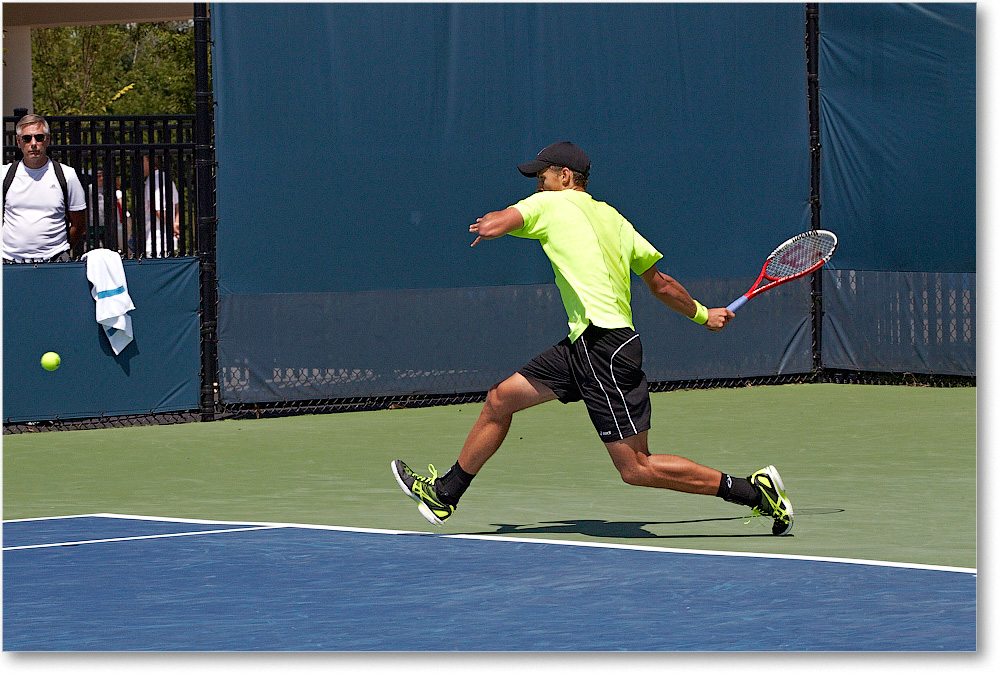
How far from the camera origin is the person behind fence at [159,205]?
37.1 feet

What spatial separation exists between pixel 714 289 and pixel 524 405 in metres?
6.40

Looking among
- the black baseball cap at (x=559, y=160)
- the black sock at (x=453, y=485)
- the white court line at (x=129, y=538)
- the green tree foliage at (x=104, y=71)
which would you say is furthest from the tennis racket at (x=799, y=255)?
the green tree foliage at (x=104, y=71)

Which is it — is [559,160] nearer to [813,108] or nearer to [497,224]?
[497,224]

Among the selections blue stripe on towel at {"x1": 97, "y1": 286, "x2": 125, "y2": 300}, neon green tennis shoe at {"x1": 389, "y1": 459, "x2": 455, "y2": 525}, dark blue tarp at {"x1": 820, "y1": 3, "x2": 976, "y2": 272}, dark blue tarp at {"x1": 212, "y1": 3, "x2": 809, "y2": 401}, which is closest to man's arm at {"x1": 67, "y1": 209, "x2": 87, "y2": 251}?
blue stripe on towel at {"x1": 97, "y1": 286, "x2": 125, "y2": 300}

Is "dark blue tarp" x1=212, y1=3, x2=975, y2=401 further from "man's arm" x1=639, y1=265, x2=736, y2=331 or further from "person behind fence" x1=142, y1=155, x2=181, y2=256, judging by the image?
"man's arm" x1=639, y1=265, x2=736, y2=331

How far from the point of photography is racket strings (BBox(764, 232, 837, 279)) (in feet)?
26.7

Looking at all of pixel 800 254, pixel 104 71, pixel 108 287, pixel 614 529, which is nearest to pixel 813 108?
pixel 800 254

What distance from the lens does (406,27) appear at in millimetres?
11906

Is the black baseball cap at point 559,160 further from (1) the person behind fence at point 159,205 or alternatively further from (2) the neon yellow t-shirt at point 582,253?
(1) the person behind fence at point 159,205

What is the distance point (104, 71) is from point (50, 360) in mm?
20434

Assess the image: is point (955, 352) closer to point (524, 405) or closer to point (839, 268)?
point (839, 268)

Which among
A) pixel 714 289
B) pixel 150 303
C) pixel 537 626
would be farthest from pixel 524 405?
pixel 714 289

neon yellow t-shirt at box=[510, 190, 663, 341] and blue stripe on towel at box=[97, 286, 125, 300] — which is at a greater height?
neon yellow t-shirt at box=[510, 190, 663, 341]

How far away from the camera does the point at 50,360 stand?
10891mm
